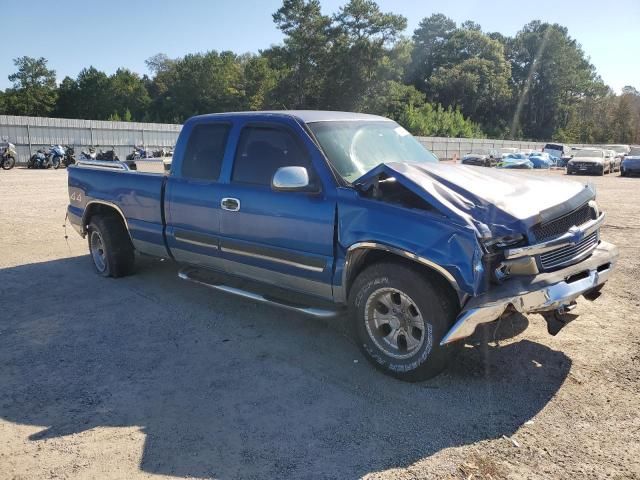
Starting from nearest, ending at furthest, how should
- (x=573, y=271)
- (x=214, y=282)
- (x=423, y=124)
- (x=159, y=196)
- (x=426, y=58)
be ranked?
(x=573, y=271) → (x=214, y=282) → (x=159, y=196) → (x=423, y=124) → (x=426, y=58)

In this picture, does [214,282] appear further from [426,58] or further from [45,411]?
[426,58]

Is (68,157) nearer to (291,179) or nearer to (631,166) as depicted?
(291,179)

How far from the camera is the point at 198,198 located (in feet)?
16.9

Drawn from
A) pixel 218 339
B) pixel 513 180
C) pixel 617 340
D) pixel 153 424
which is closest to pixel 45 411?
pixel 153 424

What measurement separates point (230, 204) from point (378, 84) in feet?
200

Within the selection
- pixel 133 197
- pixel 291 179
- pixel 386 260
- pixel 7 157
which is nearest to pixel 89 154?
pixel 7 157

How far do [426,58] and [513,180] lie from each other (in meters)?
100

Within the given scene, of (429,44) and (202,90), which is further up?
(429,44)

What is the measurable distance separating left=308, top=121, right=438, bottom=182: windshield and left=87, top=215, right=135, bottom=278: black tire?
3145 millimetres

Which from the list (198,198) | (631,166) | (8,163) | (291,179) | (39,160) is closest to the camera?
(291,179)

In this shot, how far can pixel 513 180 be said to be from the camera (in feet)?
13.8

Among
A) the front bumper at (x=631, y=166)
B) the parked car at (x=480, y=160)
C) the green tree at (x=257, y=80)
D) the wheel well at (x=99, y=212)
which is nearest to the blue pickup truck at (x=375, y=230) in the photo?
the wheel well at (x=99, y=212)

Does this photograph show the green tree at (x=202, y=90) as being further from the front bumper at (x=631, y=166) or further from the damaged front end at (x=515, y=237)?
the damaged front end at (x=515, y=237)

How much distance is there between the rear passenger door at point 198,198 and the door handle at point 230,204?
7 centimetres
